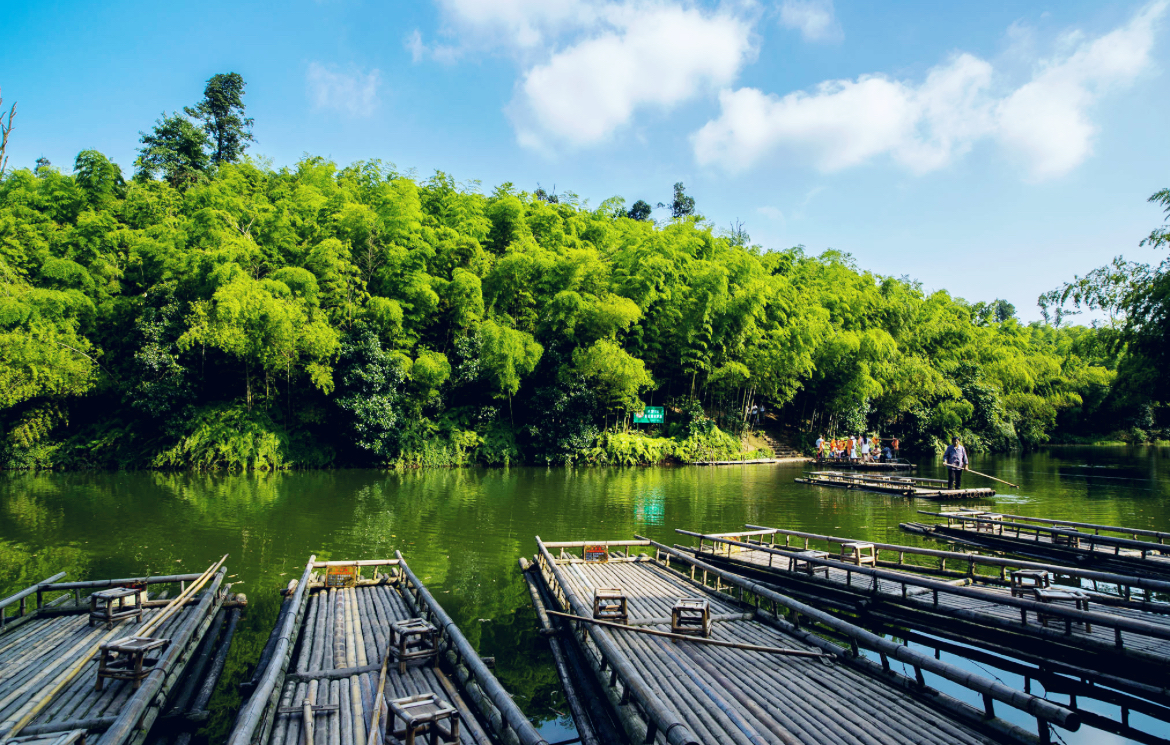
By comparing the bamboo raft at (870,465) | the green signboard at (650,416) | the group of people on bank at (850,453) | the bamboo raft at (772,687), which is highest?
the green signboard at (650,416)

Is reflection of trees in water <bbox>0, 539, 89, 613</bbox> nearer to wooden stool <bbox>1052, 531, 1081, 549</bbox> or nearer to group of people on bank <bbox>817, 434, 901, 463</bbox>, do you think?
wooden stool <bbox>1052, 531, 1081, 549</bbox>

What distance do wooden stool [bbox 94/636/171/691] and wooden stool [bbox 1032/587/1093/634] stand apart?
7.77 metres

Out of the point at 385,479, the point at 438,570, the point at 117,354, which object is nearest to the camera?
the point at 438,570

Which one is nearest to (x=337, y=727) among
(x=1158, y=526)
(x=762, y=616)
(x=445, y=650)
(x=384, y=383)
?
(x=445, y=650)

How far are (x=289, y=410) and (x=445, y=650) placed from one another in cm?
1983

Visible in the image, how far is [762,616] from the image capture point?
19.9 ft

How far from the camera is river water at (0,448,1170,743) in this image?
23.6 ft

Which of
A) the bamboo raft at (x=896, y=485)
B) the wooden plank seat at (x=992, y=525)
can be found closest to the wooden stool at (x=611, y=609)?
the wooden plank seat at (x=992, y=525)

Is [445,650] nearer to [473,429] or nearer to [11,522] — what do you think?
[11,522]

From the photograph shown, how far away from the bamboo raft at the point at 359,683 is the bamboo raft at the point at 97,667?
26.6 inches

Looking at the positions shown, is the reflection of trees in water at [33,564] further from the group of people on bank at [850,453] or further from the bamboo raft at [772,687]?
the group of people on bank at [850,453]

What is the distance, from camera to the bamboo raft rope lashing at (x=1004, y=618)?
196 inches

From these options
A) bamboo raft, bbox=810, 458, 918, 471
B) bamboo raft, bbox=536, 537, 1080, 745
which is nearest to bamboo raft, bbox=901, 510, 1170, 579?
bamboo raft, bbox=536, 537, 1080, 745

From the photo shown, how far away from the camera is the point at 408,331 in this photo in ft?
76.5
